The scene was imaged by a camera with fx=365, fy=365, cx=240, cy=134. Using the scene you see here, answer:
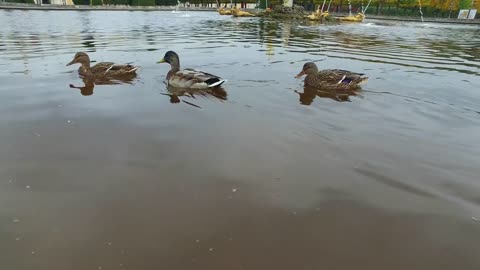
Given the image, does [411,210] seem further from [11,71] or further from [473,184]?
[11,71]

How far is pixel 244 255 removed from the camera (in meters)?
3.45

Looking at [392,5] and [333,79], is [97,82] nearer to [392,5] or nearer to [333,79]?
[333,79]

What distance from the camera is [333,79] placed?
30.5 feet

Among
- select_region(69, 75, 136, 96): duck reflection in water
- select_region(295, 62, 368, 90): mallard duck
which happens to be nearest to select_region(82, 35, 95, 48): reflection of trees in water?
select_region(69, 75, 136, 96): duck reflection in water

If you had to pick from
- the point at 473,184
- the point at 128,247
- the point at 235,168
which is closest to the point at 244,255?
the point at 128,247

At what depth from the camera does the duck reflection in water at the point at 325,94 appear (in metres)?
8.70

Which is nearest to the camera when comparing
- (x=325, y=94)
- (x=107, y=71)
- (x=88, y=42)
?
(x=325, y=94)

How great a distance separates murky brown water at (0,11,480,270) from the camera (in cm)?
349

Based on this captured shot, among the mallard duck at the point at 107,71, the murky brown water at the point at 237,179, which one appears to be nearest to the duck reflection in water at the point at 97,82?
the mallard duck at the point at 107,71

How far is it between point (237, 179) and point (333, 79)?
5.51 meters

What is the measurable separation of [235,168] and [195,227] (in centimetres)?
140

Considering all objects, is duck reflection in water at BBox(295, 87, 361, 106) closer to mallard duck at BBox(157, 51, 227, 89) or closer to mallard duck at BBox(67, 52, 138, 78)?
mallard duck at BBox(157, 51, 227, 89)

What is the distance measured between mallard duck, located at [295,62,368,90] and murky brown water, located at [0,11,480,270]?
427mm

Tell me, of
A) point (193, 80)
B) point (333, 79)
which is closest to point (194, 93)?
point (193, 80)
